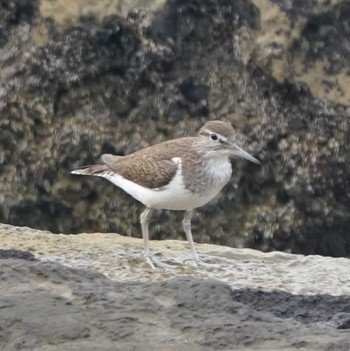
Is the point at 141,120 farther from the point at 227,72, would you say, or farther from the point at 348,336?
the point at 348,336

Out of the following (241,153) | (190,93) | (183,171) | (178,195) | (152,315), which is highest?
(190,93)

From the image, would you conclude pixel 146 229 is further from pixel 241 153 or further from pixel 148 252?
pixel 241 153

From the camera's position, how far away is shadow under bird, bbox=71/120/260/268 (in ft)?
28.5

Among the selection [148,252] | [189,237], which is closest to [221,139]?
[189,237]

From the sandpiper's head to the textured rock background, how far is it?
35.3 inches

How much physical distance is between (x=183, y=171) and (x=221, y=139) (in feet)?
1.33

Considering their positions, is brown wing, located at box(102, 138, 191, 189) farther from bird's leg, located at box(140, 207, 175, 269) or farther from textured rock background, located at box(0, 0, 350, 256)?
textured rock background, located at box(0, 0, 350, 256)

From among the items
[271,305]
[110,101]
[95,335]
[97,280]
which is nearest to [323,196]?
[110,101]

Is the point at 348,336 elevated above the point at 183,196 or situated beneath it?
situated beneath

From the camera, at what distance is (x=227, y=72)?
32.6 ft

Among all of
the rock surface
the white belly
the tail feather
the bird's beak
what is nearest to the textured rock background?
the tail feather

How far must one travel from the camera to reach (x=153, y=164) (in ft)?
29.0

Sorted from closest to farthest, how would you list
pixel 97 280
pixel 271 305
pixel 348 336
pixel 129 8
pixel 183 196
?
pixel 348 336, pixel 97 280, pixel 271 305, pixel 183 196, pixel 129 8

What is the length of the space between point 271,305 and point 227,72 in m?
3.75
